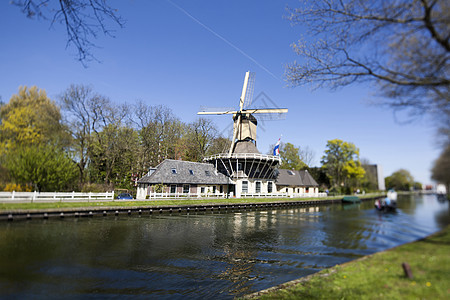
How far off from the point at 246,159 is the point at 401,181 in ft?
211

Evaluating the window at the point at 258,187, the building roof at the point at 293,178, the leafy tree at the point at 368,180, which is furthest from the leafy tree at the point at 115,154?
the leafy tree at the point at 368,180

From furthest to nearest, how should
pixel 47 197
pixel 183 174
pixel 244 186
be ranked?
pixel 244 186, pixel 183 174, pixel 47 197

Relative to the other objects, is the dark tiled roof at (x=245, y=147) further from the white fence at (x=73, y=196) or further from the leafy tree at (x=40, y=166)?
the leafy tree at (x=40, y=166)

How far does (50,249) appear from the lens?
10047 mm

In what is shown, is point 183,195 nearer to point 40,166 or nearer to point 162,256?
point 40,166

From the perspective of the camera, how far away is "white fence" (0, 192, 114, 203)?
17234mm

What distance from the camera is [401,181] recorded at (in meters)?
72.8

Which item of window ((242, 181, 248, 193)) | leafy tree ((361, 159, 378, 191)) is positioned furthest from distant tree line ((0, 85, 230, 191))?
leafy tree ((361, 159, 378, 191))

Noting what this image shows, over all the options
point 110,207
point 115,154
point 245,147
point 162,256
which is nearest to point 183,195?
point 110,207

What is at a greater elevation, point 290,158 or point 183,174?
point 290,158

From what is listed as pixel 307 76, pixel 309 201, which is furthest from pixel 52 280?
pixel 309 201

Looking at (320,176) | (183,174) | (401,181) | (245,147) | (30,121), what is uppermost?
(30,121)

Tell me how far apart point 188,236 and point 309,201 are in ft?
96.7

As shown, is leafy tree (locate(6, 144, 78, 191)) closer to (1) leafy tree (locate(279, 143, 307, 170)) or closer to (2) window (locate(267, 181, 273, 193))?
(2) window (locate(267, 181, 273, 193))
